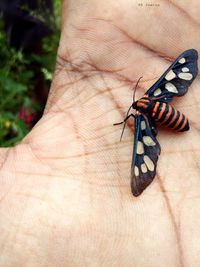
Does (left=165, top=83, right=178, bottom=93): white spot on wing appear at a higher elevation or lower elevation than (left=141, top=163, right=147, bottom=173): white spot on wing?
higher

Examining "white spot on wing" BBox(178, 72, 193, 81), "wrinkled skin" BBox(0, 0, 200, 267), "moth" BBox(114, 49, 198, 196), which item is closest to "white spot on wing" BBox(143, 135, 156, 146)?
"moth" BBox(114, 49, 198, 196)

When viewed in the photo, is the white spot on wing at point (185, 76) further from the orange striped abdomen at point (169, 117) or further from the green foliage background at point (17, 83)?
the green foliage background at point (17, 83)

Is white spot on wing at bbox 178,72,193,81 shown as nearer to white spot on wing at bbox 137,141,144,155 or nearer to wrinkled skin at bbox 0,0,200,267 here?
wrinkled skin at bbox 0,0,200,267

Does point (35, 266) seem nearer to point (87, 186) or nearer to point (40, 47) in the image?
point (87, 186)

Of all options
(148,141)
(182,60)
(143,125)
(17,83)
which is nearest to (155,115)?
(143,125)

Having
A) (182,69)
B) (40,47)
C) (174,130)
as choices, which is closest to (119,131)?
(174,130)

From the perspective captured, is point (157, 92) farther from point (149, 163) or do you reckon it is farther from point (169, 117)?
point (149, 163)
